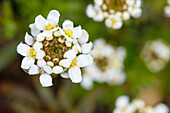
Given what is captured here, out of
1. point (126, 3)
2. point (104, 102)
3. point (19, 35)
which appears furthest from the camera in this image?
point (104, 102)

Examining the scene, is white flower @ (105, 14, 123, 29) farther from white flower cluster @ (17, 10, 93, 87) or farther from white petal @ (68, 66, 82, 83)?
white petal @ (68, 66, 82, 83)

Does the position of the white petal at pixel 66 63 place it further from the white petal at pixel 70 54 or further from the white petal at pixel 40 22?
the white petal at pixel 40 22

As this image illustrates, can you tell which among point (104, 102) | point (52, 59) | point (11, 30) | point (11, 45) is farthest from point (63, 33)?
point (104, 102)

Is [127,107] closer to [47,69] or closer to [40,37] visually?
[47,69]

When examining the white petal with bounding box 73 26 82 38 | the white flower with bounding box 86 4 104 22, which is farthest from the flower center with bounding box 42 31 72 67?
the white flower with bounding box 86 4 104 22

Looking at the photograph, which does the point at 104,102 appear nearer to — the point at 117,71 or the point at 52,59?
the point at 117,71

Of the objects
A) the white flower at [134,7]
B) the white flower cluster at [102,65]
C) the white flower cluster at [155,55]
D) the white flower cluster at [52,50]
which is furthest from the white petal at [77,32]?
the white flower cluster at [155,55]
